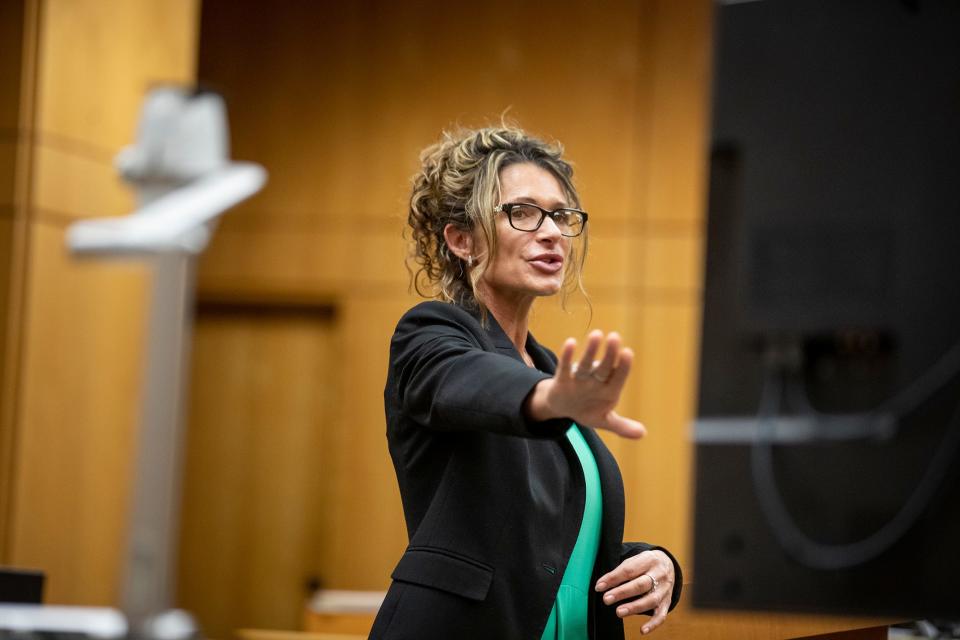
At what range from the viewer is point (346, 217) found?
577cm

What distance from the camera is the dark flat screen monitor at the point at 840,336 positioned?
0.63m

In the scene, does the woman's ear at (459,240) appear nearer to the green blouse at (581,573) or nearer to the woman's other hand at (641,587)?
the green blouse at (581,573)

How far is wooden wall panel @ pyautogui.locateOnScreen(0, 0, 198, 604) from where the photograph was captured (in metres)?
4.09

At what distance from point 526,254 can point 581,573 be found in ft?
1.43

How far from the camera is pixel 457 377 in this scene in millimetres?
1308

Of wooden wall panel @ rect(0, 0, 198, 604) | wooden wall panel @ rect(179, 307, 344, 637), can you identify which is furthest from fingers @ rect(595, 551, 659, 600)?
wooden wall panel @ rect(179, 307, 344, 637)

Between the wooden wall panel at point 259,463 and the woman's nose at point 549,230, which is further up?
the woman's nose at point 549,230

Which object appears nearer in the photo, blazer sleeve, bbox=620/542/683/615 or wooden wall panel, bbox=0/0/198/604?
blazer sleeve, bbox=620/542/683/615

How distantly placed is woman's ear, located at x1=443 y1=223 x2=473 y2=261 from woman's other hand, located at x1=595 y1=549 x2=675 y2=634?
48 centimetres

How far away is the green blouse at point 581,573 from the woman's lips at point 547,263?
234mm

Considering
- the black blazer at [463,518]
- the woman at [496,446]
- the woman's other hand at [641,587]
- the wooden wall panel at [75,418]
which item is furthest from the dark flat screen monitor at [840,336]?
the wooden wall panel at [75,418]

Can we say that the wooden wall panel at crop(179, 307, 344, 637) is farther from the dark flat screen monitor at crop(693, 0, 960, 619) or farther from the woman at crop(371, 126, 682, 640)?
the dark flat screen monitor at crop(693, 0, 960, 619)

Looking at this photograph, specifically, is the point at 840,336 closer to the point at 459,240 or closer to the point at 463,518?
the point at 463,518

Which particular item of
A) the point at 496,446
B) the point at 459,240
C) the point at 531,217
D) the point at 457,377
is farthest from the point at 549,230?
the point at 457,377
